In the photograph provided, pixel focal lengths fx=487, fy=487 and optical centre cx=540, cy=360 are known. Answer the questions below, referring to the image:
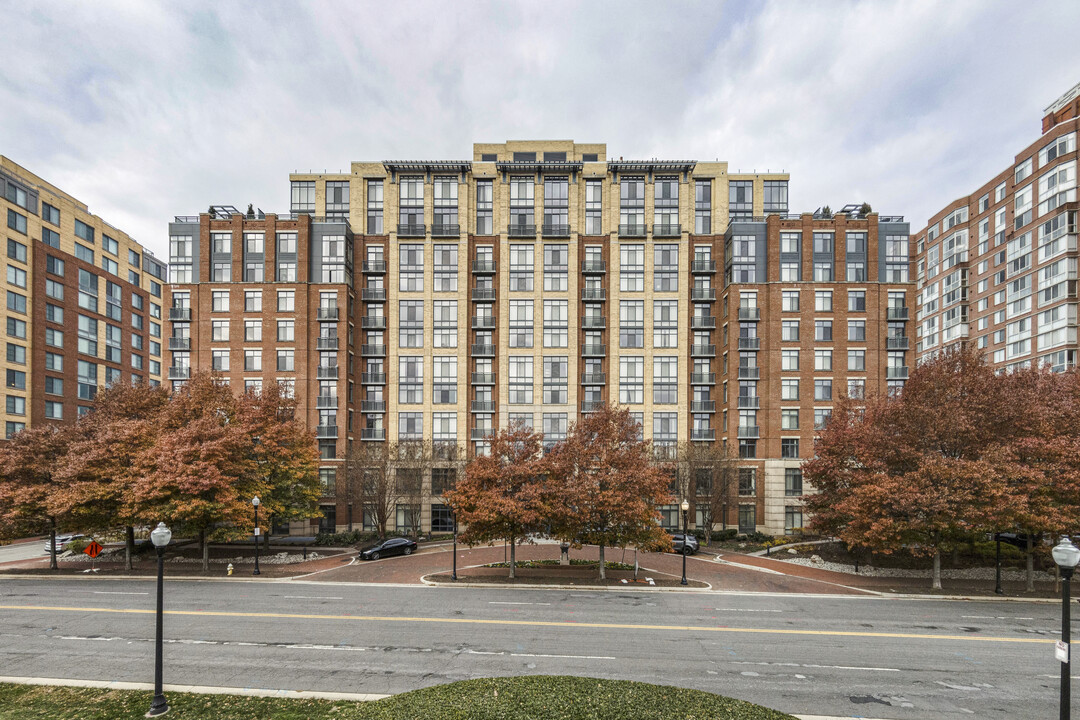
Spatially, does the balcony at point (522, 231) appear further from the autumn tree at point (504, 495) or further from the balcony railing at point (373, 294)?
the autumn tree at point (504, 495)

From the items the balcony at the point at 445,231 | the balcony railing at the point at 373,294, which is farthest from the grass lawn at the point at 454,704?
the balcony at the point at 445,231

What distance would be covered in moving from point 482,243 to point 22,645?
41.1 meters

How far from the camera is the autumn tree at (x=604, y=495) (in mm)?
26344

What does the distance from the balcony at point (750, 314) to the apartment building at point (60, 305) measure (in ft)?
221

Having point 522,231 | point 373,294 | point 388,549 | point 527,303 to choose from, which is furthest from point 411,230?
point 388,549

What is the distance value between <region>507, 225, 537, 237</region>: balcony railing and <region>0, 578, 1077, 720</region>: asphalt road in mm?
34229

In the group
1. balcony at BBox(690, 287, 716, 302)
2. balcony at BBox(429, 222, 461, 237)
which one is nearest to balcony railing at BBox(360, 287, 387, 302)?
balcony at BBox(429, 222, 461, 237)

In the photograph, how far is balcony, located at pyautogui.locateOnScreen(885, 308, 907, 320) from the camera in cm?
4656

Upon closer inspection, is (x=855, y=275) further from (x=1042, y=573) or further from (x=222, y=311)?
(x=222, y=311)

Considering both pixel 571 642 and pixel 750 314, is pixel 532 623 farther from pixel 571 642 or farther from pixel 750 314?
pixel 750 314

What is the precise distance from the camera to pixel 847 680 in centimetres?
1463

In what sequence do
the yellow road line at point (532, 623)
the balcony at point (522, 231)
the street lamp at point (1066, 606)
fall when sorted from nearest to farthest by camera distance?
the street lamp at point (1066, 606) → the yellow road line at point (532, 623) → the balcony at point (522, 231)

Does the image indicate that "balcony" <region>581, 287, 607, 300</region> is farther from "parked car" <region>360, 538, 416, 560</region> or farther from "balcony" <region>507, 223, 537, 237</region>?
"parked car" <region>360, 538, 416, 560</region>

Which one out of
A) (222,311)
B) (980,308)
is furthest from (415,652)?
(980,308)
